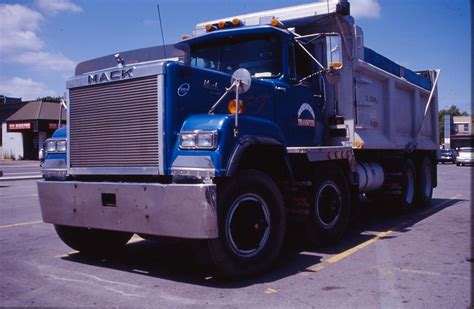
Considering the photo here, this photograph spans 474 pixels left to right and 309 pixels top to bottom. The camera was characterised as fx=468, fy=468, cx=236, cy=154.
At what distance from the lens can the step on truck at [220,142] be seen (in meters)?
4.77

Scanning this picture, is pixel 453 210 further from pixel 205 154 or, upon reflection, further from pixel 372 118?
pixel 205 154

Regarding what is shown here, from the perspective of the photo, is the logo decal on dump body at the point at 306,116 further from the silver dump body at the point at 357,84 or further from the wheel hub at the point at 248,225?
the wheel hub at the point at 248,225

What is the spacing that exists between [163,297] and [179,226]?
2.26 ft

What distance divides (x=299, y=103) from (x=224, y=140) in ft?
8.25

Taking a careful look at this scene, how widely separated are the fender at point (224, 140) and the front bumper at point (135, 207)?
0.28m

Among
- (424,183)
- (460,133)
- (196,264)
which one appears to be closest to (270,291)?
(196,264)

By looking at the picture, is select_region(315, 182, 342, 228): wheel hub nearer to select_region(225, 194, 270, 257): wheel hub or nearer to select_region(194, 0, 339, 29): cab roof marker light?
select_region(225, 194, 270, 257): wheel hub

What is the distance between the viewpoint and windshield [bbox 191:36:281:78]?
6.53m

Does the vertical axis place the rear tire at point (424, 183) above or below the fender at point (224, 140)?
below

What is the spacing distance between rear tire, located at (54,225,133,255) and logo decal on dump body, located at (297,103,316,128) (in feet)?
9.94

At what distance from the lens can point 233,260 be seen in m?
4.90

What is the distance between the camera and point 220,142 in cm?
466

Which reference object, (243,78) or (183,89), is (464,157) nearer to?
(243,78)

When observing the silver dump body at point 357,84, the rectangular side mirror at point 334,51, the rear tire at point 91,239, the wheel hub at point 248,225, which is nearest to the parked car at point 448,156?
the silver dump body at point 357,84
